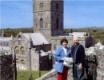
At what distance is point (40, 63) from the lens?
128ft

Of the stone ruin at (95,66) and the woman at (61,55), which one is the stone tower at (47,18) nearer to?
the stone ruin at (95,66)

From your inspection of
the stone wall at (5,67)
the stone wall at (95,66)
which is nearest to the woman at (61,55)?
the stone wall at (95,66)

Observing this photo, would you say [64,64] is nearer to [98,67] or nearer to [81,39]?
[98,67]

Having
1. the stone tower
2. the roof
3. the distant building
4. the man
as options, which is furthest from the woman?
the stone tower

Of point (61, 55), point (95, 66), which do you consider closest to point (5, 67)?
point (95, 66)

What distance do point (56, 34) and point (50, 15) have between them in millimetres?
3285

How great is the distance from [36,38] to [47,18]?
5.44m

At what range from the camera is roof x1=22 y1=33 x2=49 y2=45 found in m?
43.2

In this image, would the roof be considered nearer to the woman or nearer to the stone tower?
the stone tower

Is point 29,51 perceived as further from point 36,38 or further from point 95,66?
point 95,66

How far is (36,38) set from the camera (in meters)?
45.2

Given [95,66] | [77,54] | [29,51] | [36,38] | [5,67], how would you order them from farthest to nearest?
[36,38], [29,51], [5,67], [95,66], [77,54]

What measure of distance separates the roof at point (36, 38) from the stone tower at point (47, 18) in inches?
56.9

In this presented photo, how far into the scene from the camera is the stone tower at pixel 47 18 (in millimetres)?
49094
